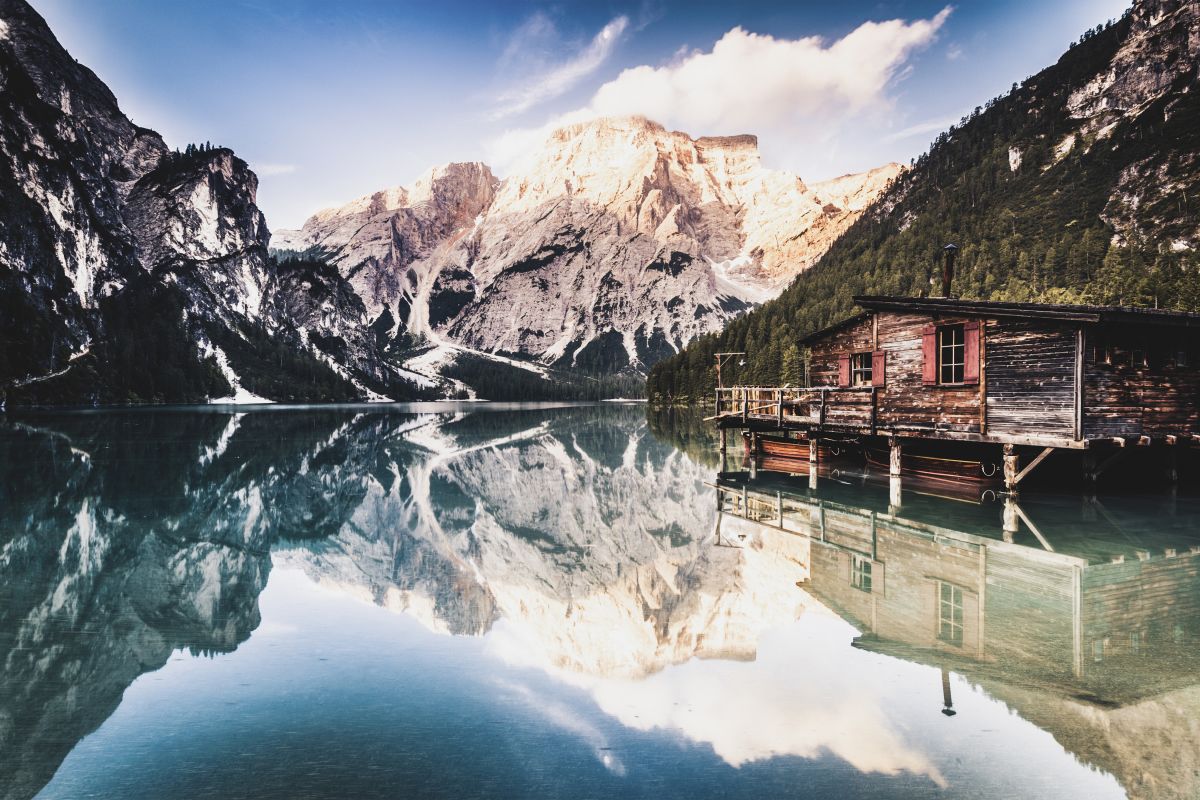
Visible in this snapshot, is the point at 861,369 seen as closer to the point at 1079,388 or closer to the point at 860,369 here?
the point at 860,369

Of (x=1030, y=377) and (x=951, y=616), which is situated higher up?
(x=1030, y=377)

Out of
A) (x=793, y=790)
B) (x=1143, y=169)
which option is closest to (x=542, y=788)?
(x=793, y=790)

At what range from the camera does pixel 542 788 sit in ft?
23.7

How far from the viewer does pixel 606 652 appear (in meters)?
11.9

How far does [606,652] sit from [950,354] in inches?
872

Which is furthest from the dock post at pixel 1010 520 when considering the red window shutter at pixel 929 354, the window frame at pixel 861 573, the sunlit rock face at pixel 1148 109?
the sunlit rock face at pixel 1148 109

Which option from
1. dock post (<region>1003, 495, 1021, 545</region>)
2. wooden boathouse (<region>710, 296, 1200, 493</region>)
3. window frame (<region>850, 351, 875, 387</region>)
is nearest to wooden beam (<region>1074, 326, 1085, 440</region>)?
wooden boathouse (<region>710, 296, 1200, 493</region>)

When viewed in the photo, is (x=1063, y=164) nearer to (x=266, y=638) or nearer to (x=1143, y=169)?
(x=1143, y=169)

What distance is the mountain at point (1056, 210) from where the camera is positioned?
392 ft

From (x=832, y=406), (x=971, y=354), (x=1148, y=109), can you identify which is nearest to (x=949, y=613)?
(x=971, y=354)

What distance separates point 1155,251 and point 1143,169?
3413cm

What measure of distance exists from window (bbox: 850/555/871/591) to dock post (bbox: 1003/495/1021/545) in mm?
5057

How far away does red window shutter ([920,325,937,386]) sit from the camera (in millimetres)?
27438

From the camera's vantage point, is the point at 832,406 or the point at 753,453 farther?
the point at 753,453
